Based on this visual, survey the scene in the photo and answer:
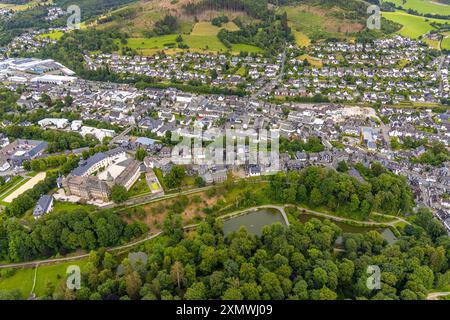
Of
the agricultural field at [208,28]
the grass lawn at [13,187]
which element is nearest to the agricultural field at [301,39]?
the agricultural field at [208,28]

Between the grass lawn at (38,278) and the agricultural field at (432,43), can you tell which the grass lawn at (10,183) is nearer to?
the grass lawn at (38,278)

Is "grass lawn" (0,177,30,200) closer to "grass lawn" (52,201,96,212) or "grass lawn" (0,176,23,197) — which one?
"grass lawn" (0,176,23,197)

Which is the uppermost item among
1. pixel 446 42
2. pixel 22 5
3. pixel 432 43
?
pixel 22 5

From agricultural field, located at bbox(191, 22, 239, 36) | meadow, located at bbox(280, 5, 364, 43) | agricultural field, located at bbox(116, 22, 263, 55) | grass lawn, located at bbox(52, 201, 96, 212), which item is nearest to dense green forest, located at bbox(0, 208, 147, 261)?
grass lawn, located at bbox(52, 201, 96, 212)

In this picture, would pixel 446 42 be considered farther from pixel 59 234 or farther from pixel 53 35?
pixel 53 35

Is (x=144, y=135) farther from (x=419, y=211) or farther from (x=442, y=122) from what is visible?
(x=442, y=122)

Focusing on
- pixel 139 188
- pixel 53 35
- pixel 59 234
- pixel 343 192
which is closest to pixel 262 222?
pixel 343 192
